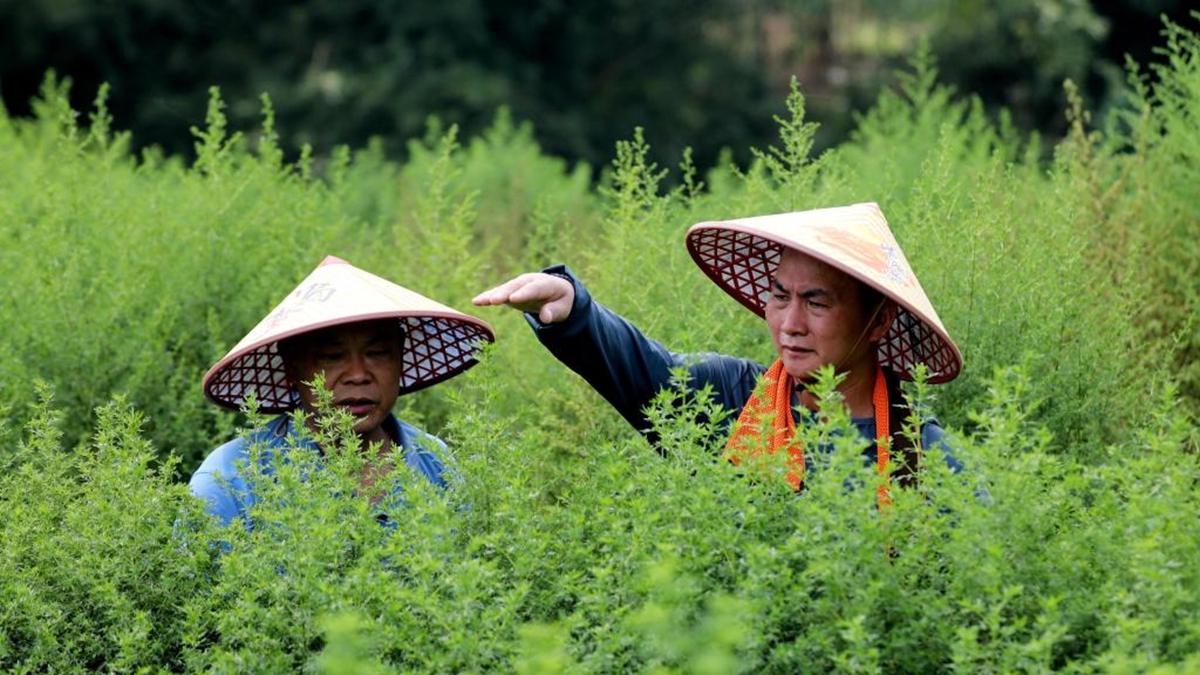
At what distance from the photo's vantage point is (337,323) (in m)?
4.91

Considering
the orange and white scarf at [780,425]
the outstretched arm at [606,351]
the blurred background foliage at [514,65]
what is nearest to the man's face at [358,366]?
the outstretched arm at [606,351]

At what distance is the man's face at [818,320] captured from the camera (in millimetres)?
4617

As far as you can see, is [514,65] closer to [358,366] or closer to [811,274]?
[358,366]

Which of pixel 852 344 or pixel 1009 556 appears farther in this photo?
pixel 852 344

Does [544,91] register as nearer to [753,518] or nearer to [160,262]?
[160,262]

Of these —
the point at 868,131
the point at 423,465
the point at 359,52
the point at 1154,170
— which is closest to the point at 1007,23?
the point at 359,52

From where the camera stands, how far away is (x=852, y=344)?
464 centimetres

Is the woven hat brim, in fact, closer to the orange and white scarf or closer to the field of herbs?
the field of herbs

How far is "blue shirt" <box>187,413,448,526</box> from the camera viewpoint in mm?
4531

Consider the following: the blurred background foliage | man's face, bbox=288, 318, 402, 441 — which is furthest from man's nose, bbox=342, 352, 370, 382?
the blurred background foliage

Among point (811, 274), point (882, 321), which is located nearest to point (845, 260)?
point (811, 274)

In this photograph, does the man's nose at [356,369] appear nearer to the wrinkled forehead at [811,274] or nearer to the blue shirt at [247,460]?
the blue shirt at [247,460]

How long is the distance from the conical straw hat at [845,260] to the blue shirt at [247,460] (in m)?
0.85

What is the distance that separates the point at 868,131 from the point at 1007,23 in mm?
13559
